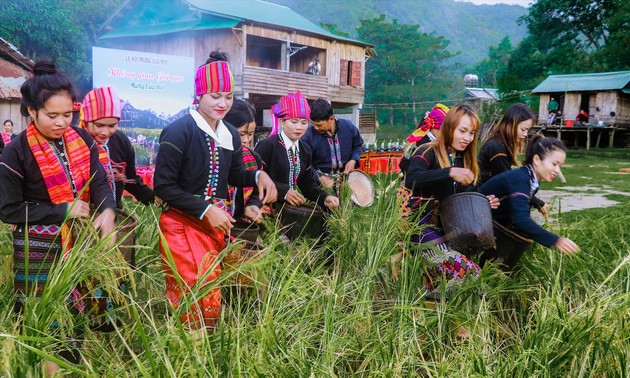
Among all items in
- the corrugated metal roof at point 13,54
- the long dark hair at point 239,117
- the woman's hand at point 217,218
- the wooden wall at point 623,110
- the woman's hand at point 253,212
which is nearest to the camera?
the woman's hand at point 217,218

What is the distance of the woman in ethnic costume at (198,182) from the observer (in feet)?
9.24

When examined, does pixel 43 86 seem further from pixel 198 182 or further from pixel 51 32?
pixel 51 32

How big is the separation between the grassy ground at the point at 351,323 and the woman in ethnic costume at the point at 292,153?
1.47ft

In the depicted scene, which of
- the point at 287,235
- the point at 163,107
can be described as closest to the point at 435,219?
the point at 287,235

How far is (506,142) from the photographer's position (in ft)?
15.1

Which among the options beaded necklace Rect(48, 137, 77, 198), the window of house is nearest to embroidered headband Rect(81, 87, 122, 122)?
beaded necklace Rect(48, 137, 77, 198)

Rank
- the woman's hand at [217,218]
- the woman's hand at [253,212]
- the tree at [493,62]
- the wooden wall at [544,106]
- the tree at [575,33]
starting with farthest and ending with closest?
the tree at [493,62] < the wooden wall at [544,106] < the tree at [575,33] < the woman's hand at [253,212] < the woman's hand at [217,218]

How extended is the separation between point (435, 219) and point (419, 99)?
51444mm

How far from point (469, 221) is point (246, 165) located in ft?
4.63

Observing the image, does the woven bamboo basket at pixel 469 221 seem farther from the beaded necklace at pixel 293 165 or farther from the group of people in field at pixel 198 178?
the beaded necklace at pixel 293 165

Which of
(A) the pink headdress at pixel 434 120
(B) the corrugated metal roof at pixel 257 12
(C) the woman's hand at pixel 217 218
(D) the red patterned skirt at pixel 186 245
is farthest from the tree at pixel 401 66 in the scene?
(C) the woman's hand at pixel 217 218

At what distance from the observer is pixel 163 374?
2.00m

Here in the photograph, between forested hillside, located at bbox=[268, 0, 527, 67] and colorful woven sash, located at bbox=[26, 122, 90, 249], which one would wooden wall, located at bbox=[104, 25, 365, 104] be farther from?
forested hillside, located at bbox=[268, 0, 527, 67]

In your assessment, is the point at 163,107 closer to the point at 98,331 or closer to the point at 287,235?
the point at 287,235
